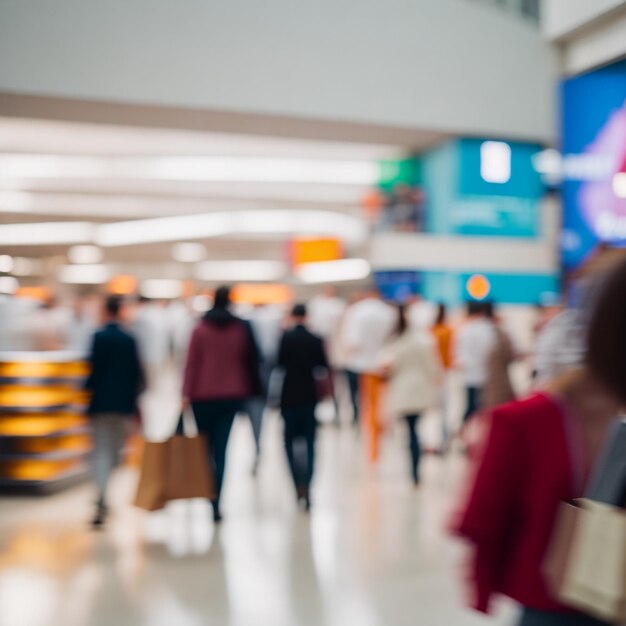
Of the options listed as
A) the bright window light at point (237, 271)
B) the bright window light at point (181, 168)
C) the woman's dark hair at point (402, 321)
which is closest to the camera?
the woman's dark hair at point (402, 321)

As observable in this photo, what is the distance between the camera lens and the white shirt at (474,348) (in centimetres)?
912

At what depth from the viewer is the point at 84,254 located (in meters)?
29.6

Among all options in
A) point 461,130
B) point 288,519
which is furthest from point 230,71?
point 288,519

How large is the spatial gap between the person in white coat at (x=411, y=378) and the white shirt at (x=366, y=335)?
2454 millimetres

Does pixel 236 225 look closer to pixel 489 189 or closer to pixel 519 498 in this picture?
pixel 489 189

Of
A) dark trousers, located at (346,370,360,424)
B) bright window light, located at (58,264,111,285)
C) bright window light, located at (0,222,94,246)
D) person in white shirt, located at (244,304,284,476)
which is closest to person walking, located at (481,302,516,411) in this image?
person in white shirt, located at (244,304,284,476)

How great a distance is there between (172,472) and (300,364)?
1.58 meters

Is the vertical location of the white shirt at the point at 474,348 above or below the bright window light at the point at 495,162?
below

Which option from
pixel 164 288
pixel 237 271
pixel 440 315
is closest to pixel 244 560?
pixel 440 315

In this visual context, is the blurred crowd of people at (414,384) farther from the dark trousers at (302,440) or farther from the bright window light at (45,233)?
the bright window light at (45,233)

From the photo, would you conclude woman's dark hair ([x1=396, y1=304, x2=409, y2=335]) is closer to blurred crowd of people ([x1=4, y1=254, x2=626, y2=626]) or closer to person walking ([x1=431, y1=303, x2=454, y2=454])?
blurred crowd of people ([x1=4, y1=254, x2=626, y2=626])

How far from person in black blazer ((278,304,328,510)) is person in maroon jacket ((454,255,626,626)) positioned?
5074mm

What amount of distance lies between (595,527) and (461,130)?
14.4 meters

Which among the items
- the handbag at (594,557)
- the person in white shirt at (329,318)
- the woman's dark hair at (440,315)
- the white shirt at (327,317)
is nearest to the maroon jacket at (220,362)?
the woman's dark hair at (440,315)
